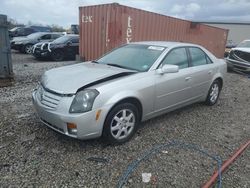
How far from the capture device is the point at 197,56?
4.82 metres

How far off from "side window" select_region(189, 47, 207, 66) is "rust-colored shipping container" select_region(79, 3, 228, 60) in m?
4.46

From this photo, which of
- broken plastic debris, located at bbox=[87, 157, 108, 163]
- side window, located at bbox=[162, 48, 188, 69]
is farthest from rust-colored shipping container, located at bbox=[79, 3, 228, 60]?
broken plastic debris, located at bbox=[87, 157, 108, 163]

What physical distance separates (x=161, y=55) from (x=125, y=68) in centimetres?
65

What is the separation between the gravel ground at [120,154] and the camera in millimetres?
2697

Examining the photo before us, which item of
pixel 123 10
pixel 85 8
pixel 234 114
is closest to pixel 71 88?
pixel 234 114

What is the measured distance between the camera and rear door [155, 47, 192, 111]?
381 centimetres

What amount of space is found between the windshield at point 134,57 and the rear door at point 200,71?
89 cm

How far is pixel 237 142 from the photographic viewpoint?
3.79 m

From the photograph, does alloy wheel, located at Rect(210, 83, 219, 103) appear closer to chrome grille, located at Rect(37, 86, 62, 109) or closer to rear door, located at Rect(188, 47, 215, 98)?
rear door, located at Rect(188, 47, 215, 98)

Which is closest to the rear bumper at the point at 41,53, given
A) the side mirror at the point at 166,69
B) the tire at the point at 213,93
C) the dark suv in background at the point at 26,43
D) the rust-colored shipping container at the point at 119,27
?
the rust-colored shipping container at the point at 119,27

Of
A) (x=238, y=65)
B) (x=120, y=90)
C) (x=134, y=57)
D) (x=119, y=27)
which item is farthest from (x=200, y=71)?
(x=238, y=65)

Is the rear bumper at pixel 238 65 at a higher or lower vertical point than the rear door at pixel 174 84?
lower

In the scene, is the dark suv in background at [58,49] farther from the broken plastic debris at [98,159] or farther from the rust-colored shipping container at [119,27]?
the broken plastic debris at [98,159]

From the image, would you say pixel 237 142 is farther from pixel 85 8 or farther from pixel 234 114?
pixel 85 8
